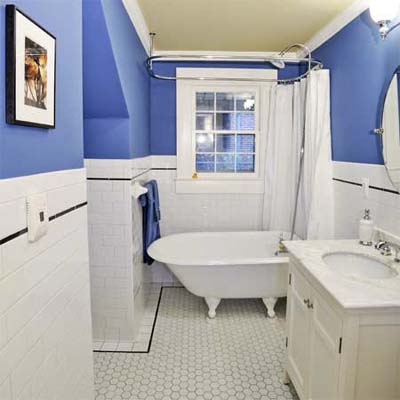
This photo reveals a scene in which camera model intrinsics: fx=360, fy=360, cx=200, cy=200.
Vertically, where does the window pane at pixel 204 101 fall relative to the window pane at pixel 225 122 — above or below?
above

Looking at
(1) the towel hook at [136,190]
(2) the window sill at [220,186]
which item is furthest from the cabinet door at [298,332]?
(2) the window sill at [220,186]

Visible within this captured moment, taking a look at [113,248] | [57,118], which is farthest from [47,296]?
[113,248]

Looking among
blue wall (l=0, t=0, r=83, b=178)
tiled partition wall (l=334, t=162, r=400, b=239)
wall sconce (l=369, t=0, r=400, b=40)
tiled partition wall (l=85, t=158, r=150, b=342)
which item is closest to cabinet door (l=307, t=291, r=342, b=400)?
tiled partition wall (l=334, t=162, r=400, b=239)

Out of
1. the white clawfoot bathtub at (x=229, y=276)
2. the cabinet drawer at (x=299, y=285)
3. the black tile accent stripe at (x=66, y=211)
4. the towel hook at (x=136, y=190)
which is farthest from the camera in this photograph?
the white clawfoot bathtub at (x=229, y=276)

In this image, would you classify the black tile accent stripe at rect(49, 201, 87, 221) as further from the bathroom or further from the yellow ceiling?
the yellow ceiling

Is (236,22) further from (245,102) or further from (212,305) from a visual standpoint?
(212,305)

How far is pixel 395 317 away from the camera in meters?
1.39

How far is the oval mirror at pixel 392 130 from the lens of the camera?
6.86 ft

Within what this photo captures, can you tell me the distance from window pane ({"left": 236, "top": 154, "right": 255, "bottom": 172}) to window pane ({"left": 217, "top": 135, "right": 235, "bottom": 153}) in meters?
0.12

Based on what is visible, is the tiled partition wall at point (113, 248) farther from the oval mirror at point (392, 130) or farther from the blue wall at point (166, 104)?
the oval mirror at point (392, 130)

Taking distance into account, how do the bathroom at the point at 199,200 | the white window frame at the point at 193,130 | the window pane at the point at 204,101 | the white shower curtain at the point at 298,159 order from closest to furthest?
the bathroom at the point at 199,200
the white shower curtain at the point at 298,159
the white window frame at the point at 193,130
the window pane at the point at 204,101

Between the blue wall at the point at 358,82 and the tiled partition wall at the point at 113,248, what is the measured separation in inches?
64.5

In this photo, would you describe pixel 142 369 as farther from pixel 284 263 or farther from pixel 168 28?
pixel 168 28

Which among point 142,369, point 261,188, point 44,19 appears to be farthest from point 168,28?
point 142,369
